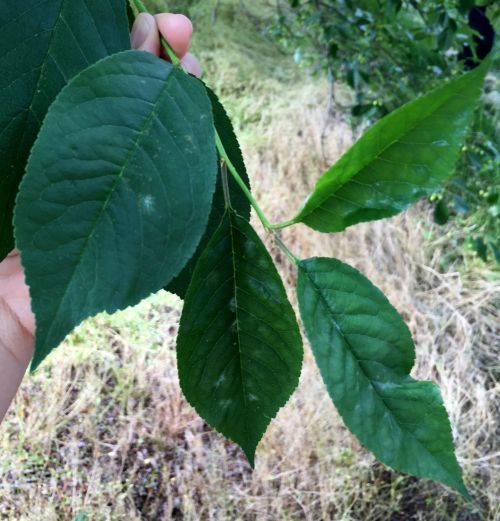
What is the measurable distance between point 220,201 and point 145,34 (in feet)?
0.49

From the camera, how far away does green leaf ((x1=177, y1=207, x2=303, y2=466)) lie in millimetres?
332

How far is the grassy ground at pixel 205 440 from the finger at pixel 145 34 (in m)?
1.54

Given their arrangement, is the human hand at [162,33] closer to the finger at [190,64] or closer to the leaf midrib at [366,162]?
the finger at [190,64]

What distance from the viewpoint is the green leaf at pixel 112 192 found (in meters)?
0.25

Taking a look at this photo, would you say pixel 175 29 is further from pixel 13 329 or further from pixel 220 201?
pixel 13 329

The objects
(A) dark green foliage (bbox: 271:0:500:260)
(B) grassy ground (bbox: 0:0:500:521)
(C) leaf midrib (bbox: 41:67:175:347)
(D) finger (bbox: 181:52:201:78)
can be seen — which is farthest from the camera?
(B) grassy ground (bbox: 0:0:500:521)

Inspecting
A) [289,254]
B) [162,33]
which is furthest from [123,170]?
[162,33]

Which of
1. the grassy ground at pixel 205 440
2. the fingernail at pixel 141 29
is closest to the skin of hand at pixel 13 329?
the fingernail at pixel 141 29

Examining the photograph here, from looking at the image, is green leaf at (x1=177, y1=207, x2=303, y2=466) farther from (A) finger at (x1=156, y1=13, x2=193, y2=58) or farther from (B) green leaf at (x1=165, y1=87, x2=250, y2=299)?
(A) finger at (x1=156, y1=13, x2=193, y2=58)

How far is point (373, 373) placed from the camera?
33 cm

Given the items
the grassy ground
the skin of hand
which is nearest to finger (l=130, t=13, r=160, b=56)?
the skin of hand

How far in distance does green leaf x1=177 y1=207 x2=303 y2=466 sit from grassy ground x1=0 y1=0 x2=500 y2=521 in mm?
1484

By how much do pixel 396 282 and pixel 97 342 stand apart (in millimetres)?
1278

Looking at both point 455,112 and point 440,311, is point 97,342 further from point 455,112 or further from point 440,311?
point 455,112
